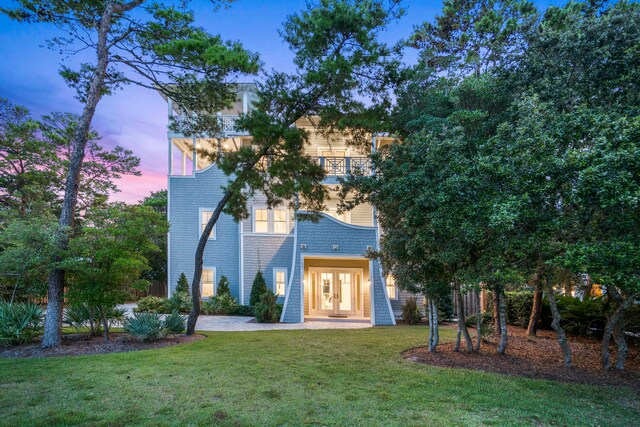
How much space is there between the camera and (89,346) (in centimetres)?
870

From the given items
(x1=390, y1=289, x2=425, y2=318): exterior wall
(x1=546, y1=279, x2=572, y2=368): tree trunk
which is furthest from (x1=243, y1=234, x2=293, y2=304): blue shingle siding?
(x1=546, y1=279, x2=572, y2=368): tree trunk

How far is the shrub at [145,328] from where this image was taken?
920 centimetres

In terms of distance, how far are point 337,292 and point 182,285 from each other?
7.79m

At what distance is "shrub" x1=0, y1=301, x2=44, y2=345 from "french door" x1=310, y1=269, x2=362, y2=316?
10.2 meters

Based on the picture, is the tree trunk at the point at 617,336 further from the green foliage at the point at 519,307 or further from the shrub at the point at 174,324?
the shrub at the point at 174,324

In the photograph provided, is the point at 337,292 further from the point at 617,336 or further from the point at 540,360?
the point at 617,336

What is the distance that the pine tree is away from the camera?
17.2 m

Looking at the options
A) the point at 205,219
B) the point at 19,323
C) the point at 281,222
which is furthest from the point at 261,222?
the point at 19,323

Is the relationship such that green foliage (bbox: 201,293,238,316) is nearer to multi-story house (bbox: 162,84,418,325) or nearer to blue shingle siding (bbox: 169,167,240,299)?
multi-story house (bbox: 162,84,418,325)

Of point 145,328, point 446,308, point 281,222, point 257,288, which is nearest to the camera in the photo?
point 145,328

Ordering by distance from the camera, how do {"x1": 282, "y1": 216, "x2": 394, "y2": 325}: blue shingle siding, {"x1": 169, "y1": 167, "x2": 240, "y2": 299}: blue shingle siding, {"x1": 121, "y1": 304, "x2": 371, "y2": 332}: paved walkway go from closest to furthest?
1. {"x1": 121, "y1": 304, "x2": 371, "y2": 332}: paved walkway
2. {"x1": 282, "y1": 216, "x2": 394, "y2": 325}: blue shingle siding
3. {"x1": 169, "y1": 167, "x2": 240, "y2": 299}: blue shingle siding

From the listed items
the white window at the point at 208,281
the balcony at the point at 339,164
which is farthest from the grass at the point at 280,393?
the white window at the point at 208,281

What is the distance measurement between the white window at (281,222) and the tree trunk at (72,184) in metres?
9.74

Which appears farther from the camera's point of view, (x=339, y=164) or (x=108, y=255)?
(x=339, y=164)
